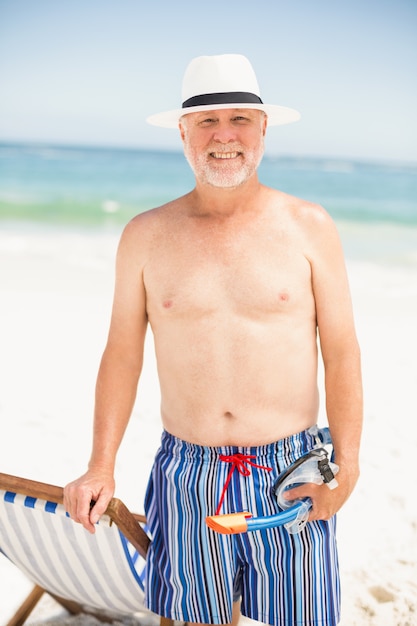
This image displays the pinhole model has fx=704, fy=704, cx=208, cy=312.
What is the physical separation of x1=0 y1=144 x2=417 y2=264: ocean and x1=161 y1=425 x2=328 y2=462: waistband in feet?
32.1

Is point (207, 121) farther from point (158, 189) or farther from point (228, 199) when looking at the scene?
point (158, 189)

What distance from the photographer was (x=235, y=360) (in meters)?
1.88

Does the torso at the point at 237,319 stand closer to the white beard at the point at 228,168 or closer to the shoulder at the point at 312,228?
the shoulder at the point at 312,228

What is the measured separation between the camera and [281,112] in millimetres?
1935

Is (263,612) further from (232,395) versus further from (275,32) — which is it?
(275,32)

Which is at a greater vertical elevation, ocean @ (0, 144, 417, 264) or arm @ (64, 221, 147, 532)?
ocean @ (0, 144, 417, 264)

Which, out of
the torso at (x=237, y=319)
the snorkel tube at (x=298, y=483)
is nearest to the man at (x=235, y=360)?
the torso at (x=237, y=319)

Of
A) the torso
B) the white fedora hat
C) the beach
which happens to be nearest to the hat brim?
the white fedora hat

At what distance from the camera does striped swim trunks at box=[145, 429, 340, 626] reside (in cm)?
181

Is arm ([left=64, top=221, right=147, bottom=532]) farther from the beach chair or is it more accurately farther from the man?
the beach chair

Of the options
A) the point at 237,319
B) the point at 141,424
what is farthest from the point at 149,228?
the point at 141,424

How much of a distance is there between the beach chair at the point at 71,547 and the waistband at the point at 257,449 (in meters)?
0.23

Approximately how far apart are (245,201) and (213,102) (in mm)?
271

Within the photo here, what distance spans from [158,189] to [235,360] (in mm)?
17902
